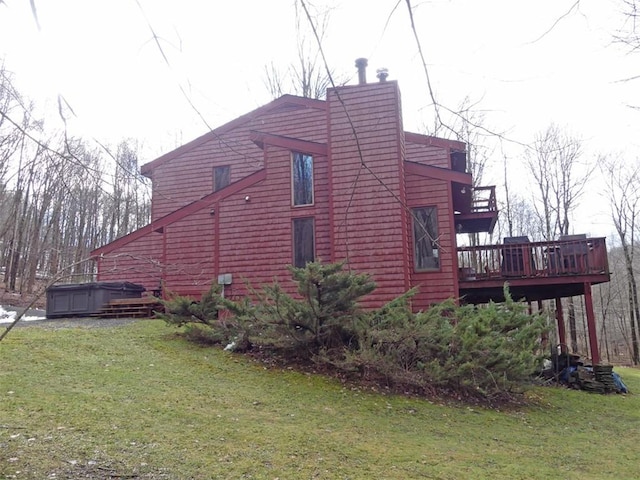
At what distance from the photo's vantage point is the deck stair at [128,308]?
41.4 feet

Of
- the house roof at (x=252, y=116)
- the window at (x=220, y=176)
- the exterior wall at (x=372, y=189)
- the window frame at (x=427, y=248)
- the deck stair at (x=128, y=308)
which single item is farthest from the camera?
the window at (x=220, y=176)

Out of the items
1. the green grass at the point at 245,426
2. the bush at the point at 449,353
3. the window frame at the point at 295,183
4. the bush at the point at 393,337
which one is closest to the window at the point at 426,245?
the window frame at the point at 295,183

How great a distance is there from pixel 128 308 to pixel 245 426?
843 centimetres

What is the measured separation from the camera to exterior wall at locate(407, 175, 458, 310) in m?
11.4

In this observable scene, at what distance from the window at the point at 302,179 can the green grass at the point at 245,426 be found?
4.89 meters

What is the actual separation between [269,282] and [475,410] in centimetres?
609

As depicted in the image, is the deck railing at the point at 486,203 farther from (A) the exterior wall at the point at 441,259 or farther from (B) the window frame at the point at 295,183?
(B) the window frame at the point at 295,183

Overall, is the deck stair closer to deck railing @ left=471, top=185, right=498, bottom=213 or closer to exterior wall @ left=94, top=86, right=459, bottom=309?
exterior wall @ left=94, top=86, right=459, bottom=309

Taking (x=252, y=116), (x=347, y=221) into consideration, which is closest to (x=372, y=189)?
(x=347, y=221)

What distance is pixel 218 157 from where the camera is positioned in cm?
1609

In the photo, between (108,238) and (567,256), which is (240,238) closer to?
(567,256)

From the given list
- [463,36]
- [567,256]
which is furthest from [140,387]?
[567,256]

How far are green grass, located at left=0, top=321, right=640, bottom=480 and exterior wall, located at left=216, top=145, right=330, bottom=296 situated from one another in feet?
11.7

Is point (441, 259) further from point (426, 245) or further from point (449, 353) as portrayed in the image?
point (449, 353)
